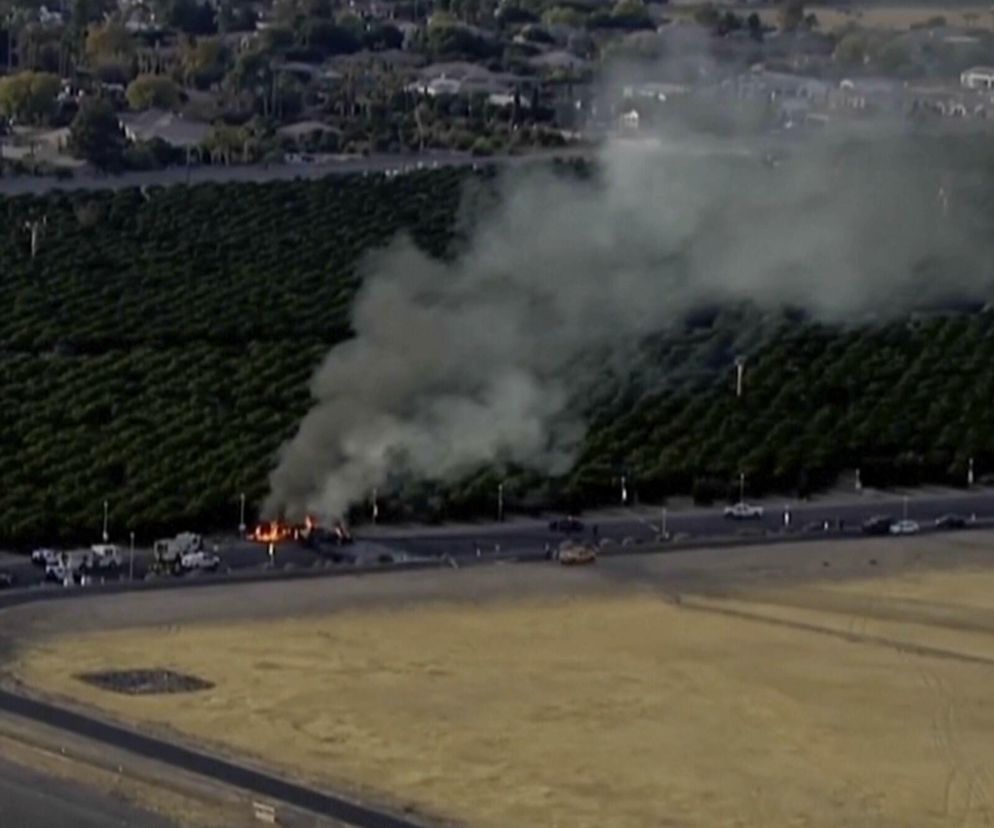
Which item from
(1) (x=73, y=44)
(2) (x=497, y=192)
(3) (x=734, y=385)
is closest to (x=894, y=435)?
(3) (x=734, y=385)

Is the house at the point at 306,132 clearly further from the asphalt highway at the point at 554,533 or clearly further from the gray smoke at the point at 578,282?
the asphalt highway at the point at 554,533

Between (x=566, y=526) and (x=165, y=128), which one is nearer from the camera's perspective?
(x=566, y=526)

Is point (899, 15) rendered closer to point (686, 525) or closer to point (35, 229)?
point (686, 525)

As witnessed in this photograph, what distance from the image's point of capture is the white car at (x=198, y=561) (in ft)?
71.6

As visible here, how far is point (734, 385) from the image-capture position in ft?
88.9

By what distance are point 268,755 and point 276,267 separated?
49.7ft

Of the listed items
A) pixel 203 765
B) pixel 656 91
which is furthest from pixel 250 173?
pixel 203 765

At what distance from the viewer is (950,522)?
24438 mm

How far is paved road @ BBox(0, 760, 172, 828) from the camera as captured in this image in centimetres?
1661

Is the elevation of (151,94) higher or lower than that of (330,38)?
lower

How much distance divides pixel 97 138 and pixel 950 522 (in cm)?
1960

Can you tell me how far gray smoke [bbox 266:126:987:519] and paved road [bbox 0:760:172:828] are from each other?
19.4 ft

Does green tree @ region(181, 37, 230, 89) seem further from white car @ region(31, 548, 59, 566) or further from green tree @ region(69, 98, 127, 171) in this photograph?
white car @ region(31, 548, 59, 566)

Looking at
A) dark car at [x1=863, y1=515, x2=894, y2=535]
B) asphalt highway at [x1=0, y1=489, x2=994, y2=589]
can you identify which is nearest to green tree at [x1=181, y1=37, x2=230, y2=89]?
asphalt highway at [x1=0, y1=489, x2=994, y2=589]
